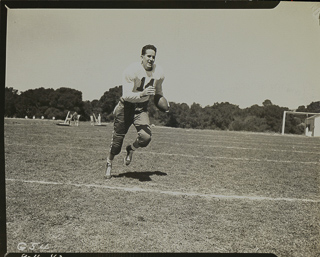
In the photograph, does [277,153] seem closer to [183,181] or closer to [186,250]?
[183,181]

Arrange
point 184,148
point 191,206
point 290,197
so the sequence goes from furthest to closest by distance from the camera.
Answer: point 184,148 < point 290,197 < point 191,206

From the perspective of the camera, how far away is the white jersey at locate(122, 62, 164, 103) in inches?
106

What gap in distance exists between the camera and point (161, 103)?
2.78m

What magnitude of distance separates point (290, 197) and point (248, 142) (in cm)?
70

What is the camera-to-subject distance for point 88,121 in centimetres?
309

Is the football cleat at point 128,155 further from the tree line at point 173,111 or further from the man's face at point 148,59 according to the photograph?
the man's face at point 148,59

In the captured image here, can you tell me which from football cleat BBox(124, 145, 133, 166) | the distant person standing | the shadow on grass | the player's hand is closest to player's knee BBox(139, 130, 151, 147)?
the distant person standing

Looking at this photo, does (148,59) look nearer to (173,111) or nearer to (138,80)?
(138,80)

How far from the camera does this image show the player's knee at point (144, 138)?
9.50 ft

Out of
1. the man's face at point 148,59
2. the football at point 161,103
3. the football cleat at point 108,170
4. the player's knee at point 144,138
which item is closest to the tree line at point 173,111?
the football at point 161,103

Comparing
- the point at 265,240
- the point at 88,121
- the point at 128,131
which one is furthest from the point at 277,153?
the point at 88,121

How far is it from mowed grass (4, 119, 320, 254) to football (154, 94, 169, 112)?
0.25 metres

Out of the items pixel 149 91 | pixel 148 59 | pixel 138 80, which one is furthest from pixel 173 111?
pixel 148 59

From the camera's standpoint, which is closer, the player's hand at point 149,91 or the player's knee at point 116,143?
the player's hand at point 149,91
